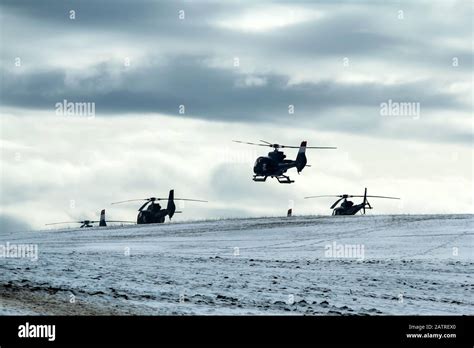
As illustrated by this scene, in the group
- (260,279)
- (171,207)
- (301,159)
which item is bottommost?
(260,279)

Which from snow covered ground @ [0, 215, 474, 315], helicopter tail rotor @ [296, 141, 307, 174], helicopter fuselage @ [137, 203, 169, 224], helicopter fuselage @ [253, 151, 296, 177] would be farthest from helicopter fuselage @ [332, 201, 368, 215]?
snow covered ground @ [0, 215, 474, 315]

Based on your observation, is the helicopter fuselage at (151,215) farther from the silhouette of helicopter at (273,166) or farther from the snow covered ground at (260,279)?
the snow covered ground at (260,279)

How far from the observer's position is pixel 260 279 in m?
25.0

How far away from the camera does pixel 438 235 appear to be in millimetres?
44625

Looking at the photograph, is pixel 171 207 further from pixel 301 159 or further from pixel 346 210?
pixel 301 159

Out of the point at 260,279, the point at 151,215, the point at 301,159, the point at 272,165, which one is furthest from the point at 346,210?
the point at 260,279

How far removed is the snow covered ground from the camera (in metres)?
19.8
